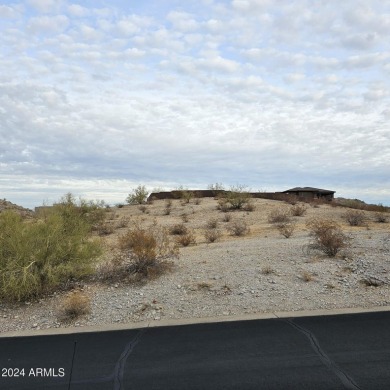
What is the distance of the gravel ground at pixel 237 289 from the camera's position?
880cm

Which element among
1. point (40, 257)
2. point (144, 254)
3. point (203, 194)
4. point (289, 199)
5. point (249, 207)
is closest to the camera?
point (40, 257)

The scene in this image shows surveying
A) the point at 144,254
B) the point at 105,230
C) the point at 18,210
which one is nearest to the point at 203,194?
the point at 18,210

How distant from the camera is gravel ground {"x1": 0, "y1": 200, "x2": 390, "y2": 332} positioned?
880cm

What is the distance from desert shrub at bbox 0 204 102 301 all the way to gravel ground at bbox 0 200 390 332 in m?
0.43

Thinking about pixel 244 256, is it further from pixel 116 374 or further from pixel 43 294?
pixel 116 374

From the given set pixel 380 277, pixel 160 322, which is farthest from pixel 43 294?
pixel 380 277

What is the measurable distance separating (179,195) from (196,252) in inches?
1108

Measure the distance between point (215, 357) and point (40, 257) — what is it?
579 centimetres

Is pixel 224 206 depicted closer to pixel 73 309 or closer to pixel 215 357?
pixel 73 309

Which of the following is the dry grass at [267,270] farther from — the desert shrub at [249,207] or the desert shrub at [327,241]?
the desert shrub at [249,207]

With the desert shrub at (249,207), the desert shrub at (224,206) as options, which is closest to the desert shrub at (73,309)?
the desert shrub at (224,206)

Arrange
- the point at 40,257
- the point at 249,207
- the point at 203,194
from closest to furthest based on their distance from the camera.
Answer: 1. the point at 40,257
2. the point at 249,207
3. the point at 203,194

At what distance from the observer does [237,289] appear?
9953 mm

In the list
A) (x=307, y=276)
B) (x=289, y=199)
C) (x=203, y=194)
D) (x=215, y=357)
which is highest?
(x=203, y=194)
